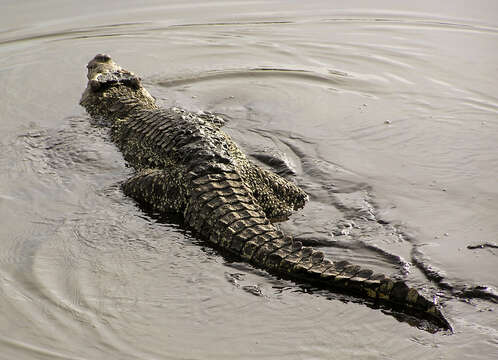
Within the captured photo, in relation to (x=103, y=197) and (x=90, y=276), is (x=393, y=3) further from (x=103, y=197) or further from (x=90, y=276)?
(x=90, y=276)

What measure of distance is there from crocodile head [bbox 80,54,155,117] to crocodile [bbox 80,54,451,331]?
390 millimetres

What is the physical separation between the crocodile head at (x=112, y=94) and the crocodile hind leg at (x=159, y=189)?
2112 mm

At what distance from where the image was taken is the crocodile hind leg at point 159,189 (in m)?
5.93

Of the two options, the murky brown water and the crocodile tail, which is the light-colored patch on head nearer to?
the murky brown water

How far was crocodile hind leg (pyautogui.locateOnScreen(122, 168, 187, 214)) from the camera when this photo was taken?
593cm

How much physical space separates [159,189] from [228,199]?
2.89 ft

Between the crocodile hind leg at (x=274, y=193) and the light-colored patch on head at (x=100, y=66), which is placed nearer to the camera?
the crocodile hind leg at (x=274, y=193)

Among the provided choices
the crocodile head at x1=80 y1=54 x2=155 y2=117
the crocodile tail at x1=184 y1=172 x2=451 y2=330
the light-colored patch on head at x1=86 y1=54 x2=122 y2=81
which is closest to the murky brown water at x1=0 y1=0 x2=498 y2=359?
the crocodile tail at x1=184 y1=172 x2=451 y2=330

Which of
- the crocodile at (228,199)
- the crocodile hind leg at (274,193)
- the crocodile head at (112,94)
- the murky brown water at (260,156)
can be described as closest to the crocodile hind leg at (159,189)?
the crocodile at (228,199)

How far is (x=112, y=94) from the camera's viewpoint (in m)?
8.56

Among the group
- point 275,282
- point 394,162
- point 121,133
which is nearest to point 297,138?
point 394,162

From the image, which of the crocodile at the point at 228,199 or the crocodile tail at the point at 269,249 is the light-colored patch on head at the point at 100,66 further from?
the crocodile tail at the point at 269,249

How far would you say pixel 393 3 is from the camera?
12.6 meters

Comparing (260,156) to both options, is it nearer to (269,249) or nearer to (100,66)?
(269,249)
